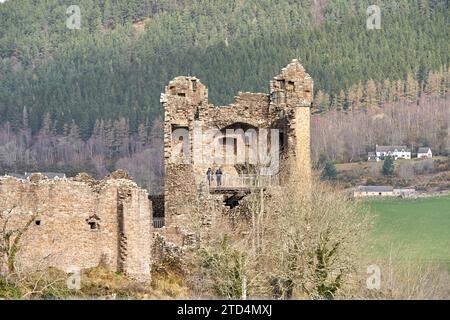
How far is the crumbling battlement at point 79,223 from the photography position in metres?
45.8

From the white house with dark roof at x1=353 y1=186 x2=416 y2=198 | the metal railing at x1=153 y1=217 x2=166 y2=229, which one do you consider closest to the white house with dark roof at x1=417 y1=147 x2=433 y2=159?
the white house with dark roof at x1=353 y1=186 x2=416 y2=198

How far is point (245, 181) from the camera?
6253cm

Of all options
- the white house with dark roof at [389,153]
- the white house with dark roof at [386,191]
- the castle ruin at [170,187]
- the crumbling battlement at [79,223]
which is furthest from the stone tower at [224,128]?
the white house with dark roof at [389,153]

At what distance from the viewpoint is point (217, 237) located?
55219mm

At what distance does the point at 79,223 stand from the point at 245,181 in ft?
54.1

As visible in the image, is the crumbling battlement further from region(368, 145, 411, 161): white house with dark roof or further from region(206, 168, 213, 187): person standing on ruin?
region(368, 145, 411, 161): white house with dark roof

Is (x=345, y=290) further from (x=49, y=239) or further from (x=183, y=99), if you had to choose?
(x=183, y=99)

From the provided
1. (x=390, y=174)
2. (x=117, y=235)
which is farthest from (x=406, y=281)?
(x=390, y=174)

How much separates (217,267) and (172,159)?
13.5 m

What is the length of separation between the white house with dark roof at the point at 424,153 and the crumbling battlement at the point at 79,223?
144640 millimetres

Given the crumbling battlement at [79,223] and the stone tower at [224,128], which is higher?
the stone tower at [224,128]

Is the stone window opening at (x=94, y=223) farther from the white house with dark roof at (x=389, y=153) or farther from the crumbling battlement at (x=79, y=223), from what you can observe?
the white house with dark roof at (x=389, y=153)

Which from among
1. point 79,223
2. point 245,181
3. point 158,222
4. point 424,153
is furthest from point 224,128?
point 424,153

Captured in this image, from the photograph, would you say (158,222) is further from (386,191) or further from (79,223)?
(386,191)
